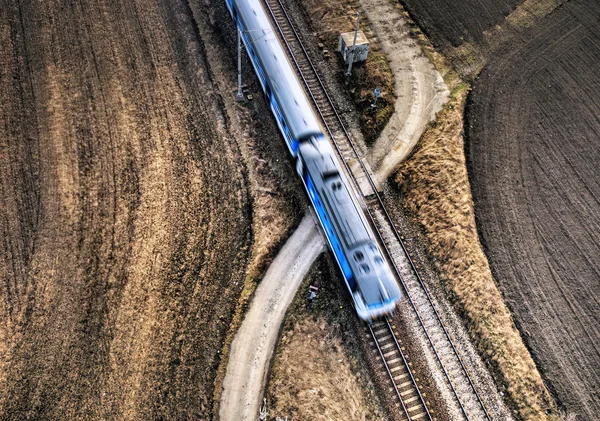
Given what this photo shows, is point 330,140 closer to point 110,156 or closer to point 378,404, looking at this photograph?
point 110,156

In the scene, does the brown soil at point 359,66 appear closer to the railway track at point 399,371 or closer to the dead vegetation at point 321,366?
the dead vegetation at point 321,366

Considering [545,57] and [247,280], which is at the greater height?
[545,57]

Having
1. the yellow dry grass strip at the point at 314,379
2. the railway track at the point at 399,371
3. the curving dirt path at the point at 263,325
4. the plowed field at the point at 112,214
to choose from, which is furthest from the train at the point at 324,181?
the plowed field at the point at 112,214

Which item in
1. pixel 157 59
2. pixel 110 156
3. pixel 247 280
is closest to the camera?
pixel 247 280

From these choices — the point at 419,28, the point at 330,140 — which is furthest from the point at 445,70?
the point at 330,140

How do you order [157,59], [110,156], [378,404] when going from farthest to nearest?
[157,59] → [110,156] → [378,404]

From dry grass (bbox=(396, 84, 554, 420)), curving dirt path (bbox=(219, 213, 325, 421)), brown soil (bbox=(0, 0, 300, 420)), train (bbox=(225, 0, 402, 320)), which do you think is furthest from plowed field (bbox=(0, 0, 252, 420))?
dry grass (bbox=(396, 84, 554, 420))

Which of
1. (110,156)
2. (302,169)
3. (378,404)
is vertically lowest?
(378,404)
